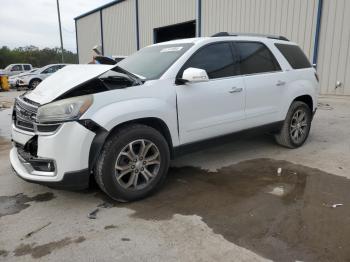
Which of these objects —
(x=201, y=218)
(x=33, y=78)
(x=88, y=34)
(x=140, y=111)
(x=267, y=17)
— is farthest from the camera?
(x=88, y=34)

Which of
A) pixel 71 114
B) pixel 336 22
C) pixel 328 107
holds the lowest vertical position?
pixel 328 107

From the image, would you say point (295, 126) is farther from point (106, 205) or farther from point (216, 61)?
point (106, 205)

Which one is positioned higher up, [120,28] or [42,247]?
[120,28]

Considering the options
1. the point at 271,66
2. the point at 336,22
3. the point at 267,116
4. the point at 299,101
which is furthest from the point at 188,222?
the point at 336,22

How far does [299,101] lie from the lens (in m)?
5.30

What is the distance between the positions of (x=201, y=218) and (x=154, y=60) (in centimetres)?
210

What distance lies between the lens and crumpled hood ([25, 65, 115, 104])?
3293 millimetres

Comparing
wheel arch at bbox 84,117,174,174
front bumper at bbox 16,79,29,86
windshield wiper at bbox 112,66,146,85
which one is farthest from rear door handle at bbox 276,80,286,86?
front bumper at bbox 16,79,29,86

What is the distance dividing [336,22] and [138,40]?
12.8 meters

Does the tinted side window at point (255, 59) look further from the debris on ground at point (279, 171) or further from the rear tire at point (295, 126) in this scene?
the debris on ground at point (279, 171)

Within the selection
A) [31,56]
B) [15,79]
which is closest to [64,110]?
[15,79]

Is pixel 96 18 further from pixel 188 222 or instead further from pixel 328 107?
pixel 188 222

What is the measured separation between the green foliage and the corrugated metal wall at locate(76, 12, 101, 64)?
15190 millimetres

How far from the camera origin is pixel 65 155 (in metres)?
3.00
